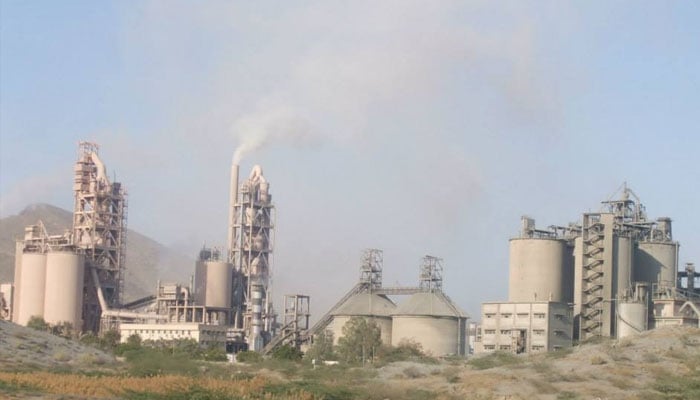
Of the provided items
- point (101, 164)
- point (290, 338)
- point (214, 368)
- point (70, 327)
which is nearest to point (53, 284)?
point (70, 327)

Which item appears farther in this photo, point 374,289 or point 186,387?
point 374,289

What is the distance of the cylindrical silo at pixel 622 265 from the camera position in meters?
115

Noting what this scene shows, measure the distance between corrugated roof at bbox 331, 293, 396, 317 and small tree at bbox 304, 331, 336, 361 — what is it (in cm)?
397

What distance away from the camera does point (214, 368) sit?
7244 centimetres

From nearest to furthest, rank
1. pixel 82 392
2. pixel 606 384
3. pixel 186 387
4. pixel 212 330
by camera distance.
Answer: pixel 82 392
pixel 186 387
pixel 606 384
pixel 212 330

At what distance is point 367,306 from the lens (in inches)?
5443

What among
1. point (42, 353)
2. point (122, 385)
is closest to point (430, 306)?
point (42, 353)

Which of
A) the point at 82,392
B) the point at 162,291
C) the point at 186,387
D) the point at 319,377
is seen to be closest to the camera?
the point at 82,392

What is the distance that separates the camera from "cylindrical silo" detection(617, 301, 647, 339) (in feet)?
359

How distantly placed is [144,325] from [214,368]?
6891cm

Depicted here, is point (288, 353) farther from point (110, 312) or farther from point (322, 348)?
point (110, 312)

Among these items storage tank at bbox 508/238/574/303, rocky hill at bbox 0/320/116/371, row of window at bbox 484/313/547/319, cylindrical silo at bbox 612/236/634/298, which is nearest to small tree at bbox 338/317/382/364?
row of window at bbox 484/313/547/319

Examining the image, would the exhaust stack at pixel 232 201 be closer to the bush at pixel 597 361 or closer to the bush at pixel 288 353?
the bush at pixel 288 353

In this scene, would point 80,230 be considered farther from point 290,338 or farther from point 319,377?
point 319,377
